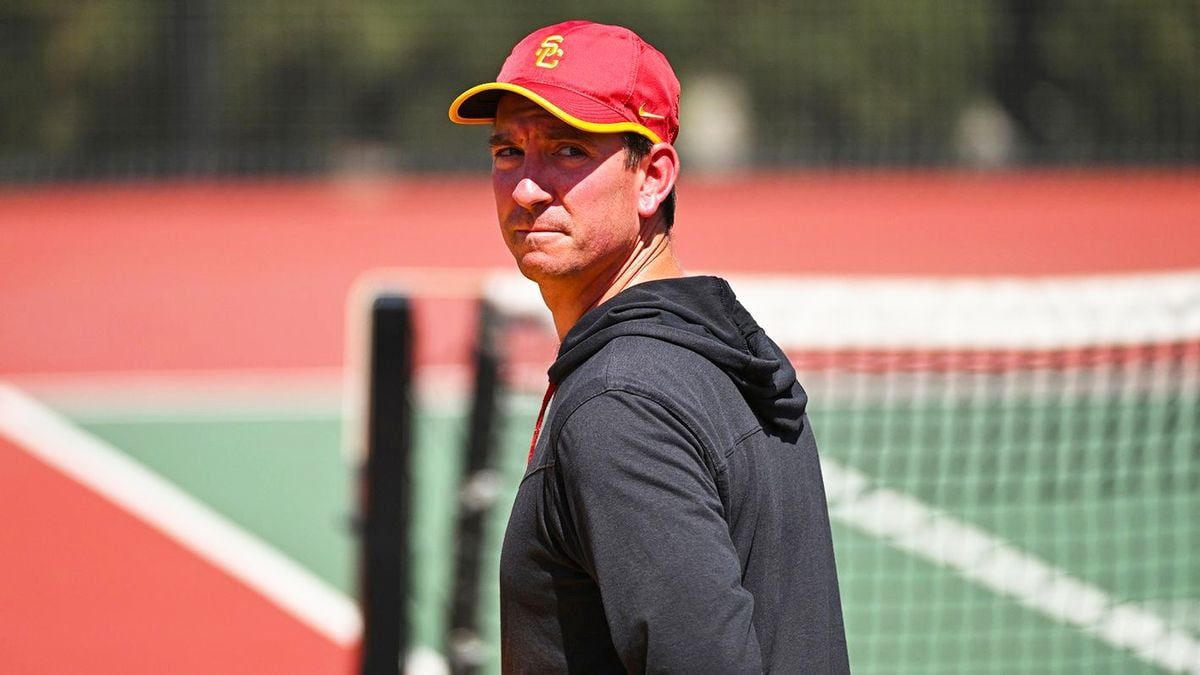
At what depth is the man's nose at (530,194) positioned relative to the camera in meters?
2.17

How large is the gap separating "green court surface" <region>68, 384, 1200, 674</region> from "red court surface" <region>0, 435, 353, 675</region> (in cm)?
43

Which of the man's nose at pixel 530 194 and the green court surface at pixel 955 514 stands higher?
the man's nose at pixel 530 194

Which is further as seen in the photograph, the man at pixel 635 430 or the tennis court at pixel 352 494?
the tennis court at pixel 352 494

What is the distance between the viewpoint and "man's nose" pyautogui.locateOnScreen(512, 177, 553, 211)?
2172 mm

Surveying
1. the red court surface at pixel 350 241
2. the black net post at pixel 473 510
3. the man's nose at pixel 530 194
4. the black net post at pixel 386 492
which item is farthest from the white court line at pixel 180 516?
the man's nose at pixel 530 194

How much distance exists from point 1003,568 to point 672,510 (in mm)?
4912

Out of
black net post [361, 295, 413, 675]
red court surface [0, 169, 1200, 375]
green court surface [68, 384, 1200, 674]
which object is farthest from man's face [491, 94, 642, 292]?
red court surface [0, 169, 1200, 375]

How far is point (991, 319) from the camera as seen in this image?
6438 millimetres

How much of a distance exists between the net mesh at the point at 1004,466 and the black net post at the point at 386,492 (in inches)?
48.8

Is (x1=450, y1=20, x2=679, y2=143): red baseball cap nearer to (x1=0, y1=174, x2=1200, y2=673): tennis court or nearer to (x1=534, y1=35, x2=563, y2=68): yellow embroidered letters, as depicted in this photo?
(x1=534, y1=35, x2=563, y2=68): yellow embroidered letters

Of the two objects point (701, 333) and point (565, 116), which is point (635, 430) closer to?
point (701, 333)

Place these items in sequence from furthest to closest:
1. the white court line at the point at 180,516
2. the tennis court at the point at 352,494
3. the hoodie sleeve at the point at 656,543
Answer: the white court line at the point at 180,516 < the tennis court at the point at 352,494 < the hoodie sleeve at the point at 656,543

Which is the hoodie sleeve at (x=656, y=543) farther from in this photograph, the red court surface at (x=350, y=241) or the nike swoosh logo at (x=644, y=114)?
the red court surface at (x=350, y=241)

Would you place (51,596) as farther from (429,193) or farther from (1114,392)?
(429,193)
